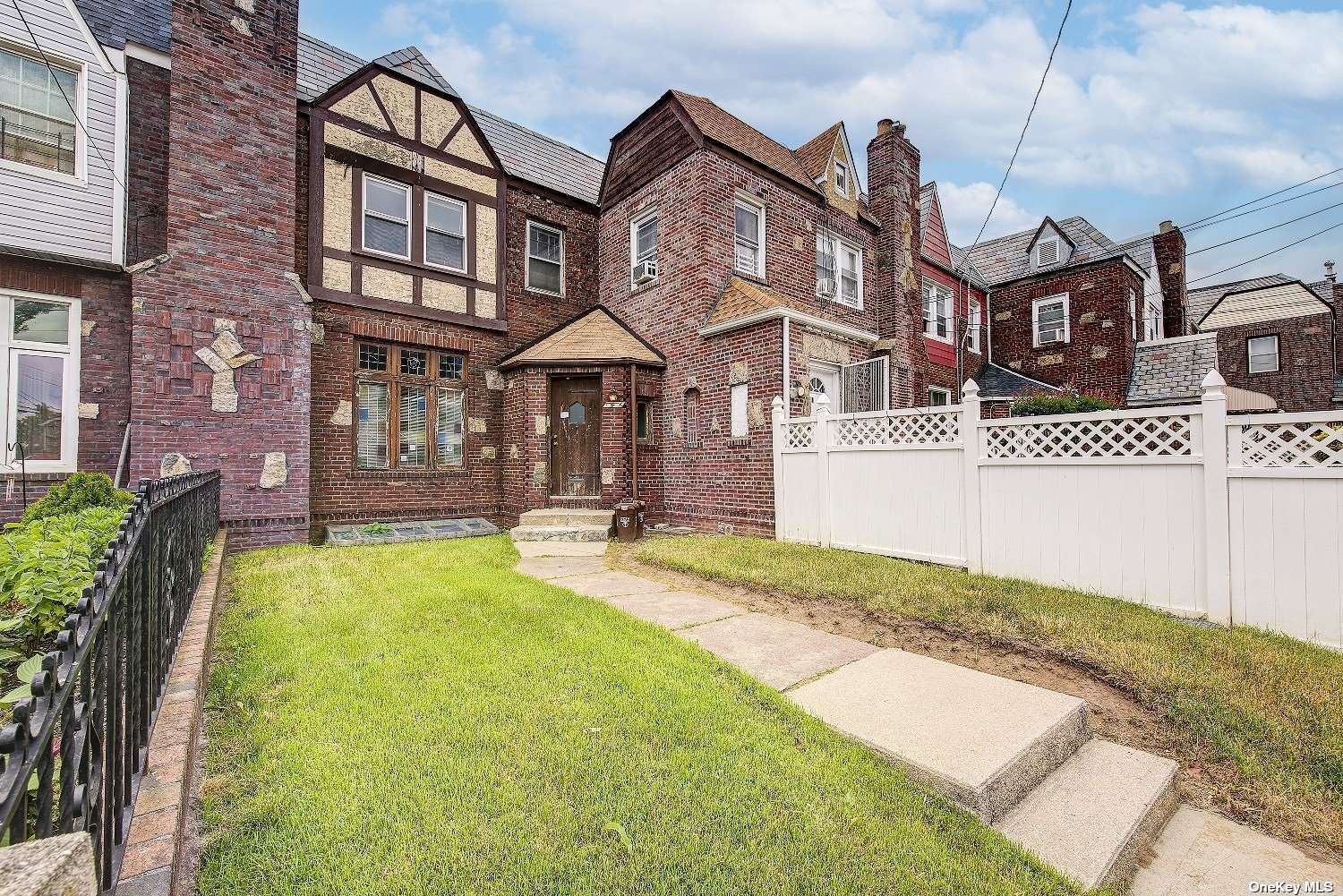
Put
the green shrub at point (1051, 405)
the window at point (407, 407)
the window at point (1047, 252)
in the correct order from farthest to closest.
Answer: the window at point (1047, 252) < the green shrub at point (1051, 405) < the window at point (407, 407)

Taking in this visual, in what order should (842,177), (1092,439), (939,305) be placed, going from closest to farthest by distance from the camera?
(1092,439), (842,177), (939,305)

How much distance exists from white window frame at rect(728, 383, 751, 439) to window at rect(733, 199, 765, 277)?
9.90 ft

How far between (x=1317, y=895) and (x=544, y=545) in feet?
25.7

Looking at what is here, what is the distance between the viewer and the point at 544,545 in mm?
8578

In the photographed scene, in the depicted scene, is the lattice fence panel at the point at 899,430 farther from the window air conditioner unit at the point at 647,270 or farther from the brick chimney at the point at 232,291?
the brick chimney at the point at 232,291

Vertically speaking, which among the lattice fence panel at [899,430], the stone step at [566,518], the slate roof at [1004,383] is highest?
the slate roof at [1004,383]

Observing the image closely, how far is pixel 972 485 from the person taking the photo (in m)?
5.94

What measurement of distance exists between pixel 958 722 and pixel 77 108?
1226cm

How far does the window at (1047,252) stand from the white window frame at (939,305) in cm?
409

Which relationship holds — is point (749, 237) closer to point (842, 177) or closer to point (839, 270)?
point (839, 270)

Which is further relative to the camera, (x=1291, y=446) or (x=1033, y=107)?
(x=1033, y=107)

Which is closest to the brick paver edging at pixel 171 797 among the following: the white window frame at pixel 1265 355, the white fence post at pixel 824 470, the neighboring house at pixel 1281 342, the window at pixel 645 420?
the white fence post at pixel 824 470

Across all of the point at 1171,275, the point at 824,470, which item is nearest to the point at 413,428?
the point at 824,470

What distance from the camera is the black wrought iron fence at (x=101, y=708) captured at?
1.04m
